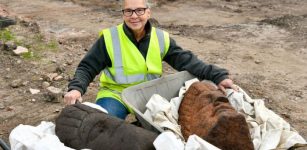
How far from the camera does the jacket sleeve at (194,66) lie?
11.0 feet

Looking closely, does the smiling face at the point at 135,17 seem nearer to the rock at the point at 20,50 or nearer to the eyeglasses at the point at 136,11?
the eyeglasses at the point at 136,11

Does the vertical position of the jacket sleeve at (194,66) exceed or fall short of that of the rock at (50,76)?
it exceeds it

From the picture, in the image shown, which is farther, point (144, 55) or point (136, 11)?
point (144, 55)

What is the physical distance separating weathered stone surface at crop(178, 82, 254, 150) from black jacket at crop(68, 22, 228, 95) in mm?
379

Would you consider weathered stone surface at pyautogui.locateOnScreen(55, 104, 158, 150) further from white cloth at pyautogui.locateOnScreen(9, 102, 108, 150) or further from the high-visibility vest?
the high-visibility vest

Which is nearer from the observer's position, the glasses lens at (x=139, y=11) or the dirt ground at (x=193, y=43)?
the glasses lens at (x=139, y=11)

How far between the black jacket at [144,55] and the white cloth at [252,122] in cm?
23

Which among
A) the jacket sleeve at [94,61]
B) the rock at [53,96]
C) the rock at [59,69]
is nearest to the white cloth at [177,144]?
the jacket sleeve at [94,61]

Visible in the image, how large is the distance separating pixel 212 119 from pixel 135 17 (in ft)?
4.02

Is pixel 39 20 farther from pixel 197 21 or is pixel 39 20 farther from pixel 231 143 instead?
pixel 231 143

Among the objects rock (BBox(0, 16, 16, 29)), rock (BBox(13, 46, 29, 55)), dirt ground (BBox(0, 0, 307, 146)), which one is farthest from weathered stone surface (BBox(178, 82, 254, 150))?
rock (BBox(0, 16, 16, 29))

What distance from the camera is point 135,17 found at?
3.39 meters

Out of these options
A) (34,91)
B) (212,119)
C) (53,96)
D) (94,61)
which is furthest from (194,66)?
(34,91)

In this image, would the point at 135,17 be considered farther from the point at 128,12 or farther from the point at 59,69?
the point at 59,69
